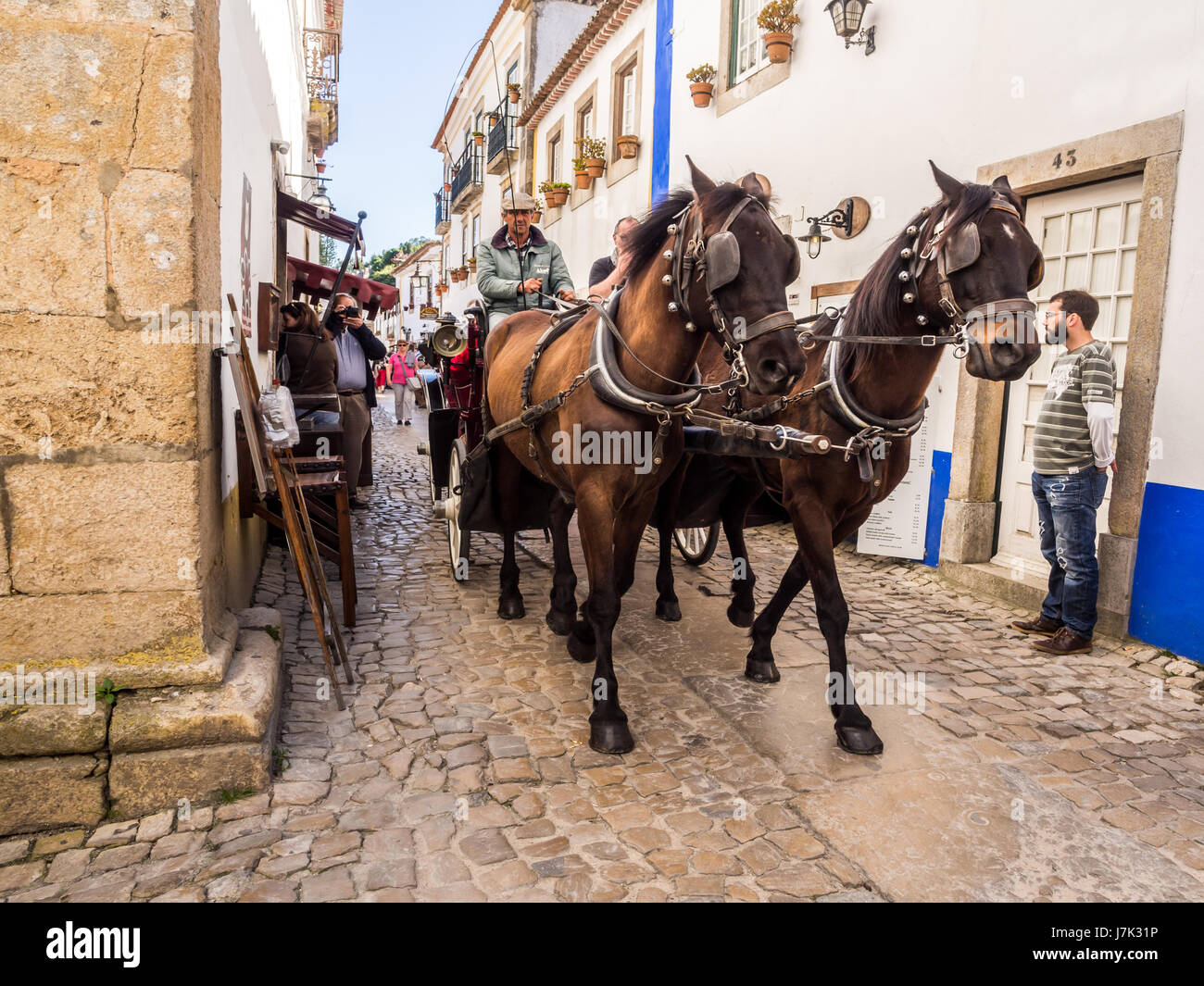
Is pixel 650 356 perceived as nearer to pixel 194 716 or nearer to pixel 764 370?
pixel 764 370

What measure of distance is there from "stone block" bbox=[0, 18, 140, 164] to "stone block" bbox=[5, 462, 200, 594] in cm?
103

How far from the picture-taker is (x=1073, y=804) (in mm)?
3010

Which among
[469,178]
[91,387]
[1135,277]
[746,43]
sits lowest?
[91,387]

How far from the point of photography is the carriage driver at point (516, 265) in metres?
5.55

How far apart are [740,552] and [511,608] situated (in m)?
1.42

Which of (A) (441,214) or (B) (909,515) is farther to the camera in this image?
(A) (441,214)

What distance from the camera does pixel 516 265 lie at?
574 cm

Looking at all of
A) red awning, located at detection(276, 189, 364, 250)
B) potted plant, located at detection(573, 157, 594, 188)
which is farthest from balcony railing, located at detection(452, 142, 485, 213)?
red awning, located at detection(276, 189, 364, 250)

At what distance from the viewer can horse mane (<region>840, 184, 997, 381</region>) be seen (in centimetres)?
326

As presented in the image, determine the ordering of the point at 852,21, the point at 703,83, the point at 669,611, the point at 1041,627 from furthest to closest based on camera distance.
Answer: the point at 703,83 < the point at 852,21 < the point at 669,611 < the point at 1041,627

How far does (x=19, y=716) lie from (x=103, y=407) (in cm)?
102

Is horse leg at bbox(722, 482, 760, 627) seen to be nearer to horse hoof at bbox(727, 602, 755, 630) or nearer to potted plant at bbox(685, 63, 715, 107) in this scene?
horse hoof at bbox(727, 602, 755, 630)

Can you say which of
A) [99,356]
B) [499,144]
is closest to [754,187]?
[99,356]

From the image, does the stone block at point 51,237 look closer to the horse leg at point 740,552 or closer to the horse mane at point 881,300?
the horse mane at point 881,300
